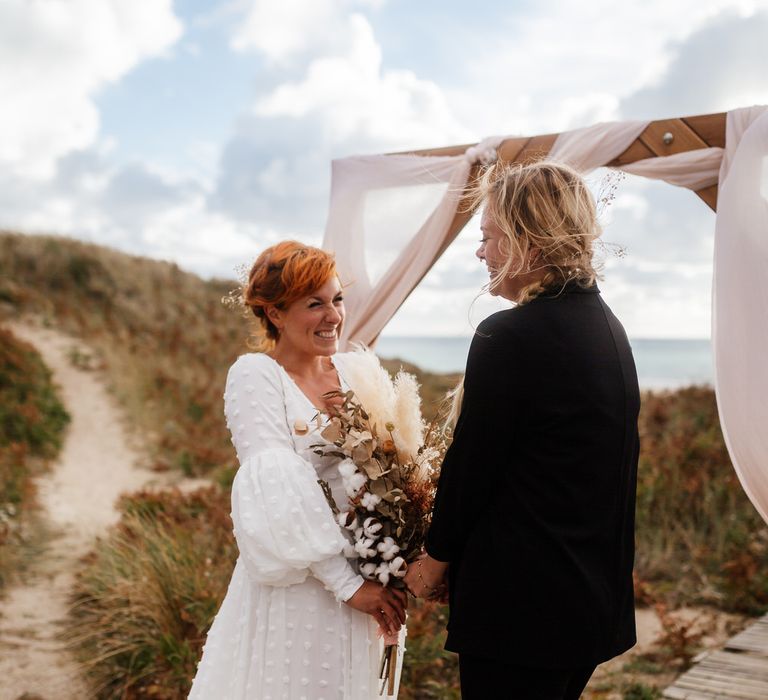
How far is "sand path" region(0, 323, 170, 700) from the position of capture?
4.86 m

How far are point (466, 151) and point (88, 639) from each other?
13.4ft

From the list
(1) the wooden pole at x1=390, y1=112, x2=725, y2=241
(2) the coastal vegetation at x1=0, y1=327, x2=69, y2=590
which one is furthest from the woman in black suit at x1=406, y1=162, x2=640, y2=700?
(2) the coastal vegetation at x1=0, y1=327, x2=69, y2=590

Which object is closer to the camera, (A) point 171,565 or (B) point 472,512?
(B) point 472,512

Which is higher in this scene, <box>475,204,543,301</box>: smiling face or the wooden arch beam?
the wooden arch beam

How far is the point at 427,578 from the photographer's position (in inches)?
77.5

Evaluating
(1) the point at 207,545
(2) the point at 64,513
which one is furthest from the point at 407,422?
(2) the point at 64,513

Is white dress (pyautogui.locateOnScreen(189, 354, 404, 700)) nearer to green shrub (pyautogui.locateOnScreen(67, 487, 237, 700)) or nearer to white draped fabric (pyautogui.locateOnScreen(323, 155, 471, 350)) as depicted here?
white draped fabric (pyautogui.locateOnScreen(323, 155, 471, 350))

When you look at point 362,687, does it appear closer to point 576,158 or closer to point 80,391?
point 576,158

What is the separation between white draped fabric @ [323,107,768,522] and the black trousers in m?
1.56

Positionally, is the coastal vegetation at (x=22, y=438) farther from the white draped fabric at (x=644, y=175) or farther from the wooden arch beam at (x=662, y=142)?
the wooden arch beam at (x=662, y=142)

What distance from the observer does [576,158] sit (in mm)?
3662

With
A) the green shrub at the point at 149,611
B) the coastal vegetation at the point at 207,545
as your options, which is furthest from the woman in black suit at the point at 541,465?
the green shrub at the point at 149,611

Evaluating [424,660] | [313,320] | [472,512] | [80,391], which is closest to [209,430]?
[80,391]

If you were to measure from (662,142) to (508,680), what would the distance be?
105 inches
